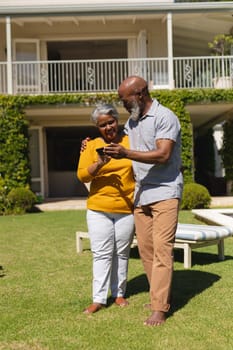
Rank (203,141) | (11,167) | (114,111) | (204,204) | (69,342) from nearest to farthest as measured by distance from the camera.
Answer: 1. (69,342)
2. (114,111)
3. (204,204)
4. (11,167)
5. (203,141)

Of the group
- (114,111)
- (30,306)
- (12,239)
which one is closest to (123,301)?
(30,306)

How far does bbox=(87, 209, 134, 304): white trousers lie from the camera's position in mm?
3977

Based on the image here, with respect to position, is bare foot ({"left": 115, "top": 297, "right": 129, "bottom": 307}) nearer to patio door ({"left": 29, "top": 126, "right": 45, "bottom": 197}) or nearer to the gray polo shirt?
the gray polo shirt

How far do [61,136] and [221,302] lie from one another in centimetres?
1535

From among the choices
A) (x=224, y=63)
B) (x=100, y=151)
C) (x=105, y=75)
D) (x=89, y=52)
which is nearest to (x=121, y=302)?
(x=100, y=151)

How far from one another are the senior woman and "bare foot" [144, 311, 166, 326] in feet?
1.68

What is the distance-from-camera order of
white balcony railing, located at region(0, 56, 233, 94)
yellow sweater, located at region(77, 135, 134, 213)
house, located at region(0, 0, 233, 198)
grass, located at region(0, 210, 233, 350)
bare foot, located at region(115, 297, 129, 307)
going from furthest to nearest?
white balcony railing, located at region(0, 56, 233, 94) < house, located at region(0, 0, 233, 198) < bare foot, located at region(115, 297, 129, 307) < yellow sweater, located at region(77, 135, 134, 213) < grass, located at region(0, 210, 233, 350)

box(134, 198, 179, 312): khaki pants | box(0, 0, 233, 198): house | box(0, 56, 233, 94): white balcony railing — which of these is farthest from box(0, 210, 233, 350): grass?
box(0, 56, 233, 94): white balcony railing

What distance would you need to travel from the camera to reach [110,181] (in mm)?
3963

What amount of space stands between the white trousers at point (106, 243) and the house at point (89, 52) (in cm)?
1081

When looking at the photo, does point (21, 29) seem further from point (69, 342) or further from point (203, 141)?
point (69, 342)

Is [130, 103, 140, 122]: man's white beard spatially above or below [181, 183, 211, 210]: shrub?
above

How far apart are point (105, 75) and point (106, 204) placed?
43.6ft

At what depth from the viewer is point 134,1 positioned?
56.2 feet
